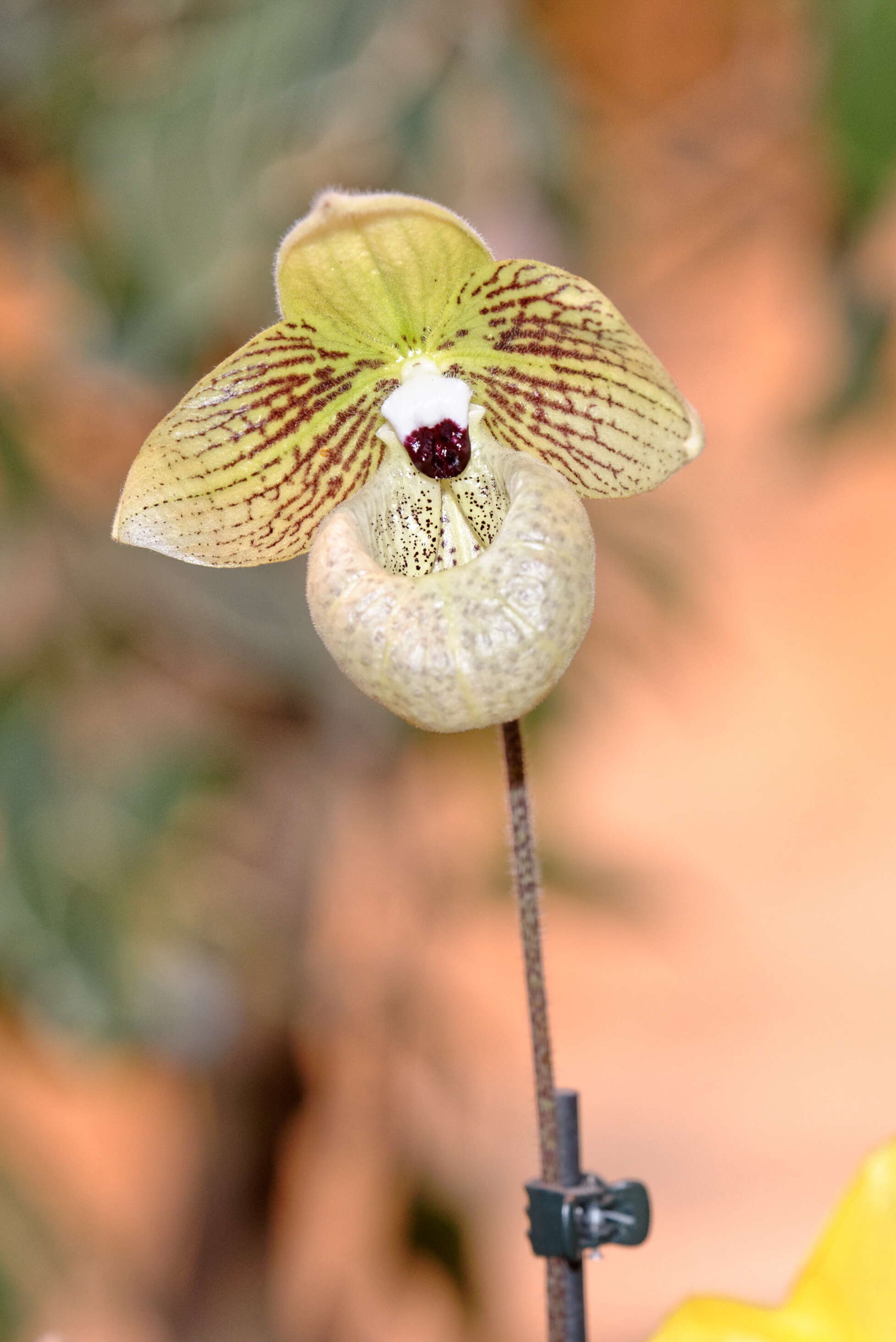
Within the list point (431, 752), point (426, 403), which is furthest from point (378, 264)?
point (431, 752)

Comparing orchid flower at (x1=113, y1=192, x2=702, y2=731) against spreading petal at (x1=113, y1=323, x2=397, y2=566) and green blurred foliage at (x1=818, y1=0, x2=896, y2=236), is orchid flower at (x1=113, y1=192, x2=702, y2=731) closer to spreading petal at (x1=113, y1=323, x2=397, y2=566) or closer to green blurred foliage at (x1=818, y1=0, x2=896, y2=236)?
spreading petal at (x1=113, y1=323, x2=397, y2=566)

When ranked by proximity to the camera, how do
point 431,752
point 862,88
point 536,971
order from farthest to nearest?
point 431,752 < point 862,88 < point 536,971

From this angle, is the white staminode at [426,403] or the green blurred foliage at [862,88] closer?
the white staminode at [426,403]

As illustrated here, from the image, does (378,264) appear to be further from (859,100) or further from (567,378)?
(859,100)

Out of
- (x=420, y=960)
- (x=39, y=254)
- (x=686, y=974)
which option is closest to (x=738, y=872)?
(x=686, y=974)

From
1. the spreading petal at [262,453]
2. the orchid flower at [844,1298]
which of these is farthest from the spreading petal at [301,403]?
the orchid flower at [844,1298]

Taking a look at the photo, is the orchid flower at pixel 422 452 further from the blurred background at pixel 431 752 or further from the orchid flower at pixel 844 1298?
the blurred background at pixel 431 752

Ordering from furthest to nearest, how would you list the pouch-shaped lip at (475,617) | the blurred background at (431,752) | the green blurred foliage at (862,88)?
1. the blurred background at (431,752)
2. the green blurred foliage at (862,88)
3. the pouch-shaped lip at (475,617)
